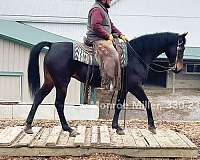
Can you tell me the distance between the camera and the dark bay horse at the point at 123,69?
5.55m

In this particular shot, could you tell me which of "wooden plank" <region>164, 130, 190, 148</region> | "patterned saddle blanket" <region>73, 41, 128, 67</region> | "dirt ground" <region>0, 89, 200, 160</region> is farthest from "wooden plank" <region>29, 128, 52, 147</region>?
"wooden plank" <region>164, 130, 190, 148</region>

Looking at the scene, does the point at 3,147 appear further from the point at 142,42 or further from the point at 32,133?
the point at 142,42

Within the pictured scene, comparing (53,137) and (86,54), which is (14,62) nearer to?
(53,137)

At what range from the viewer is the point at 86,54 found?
554cm

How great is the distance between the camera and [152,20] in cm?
2388

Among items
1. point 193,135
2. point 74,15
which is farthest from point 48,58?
point 74,15

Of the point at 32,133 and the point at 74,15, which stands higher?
the point at 74,15

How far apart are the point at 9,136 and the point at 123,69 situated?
208 centimetres

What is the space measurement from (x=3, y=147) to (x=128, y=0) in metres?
20.7

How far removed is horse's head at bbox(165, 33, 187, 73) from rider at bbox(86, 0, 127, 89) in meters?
0.92

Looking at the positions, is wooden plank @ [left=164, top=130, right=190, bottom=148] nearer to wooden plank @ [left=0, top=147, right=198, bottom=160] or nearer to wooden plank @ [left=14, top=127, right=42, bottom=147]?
wooden plank @ [left=0, top=147, right=198, bottom=160]

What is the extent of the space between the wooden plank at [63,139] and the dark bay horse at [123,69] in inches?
5.1

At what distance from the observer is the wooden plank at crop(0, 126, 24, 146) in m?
5.27

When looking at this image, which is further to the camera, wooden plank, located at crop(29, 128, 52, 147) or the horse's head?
the horse's head
